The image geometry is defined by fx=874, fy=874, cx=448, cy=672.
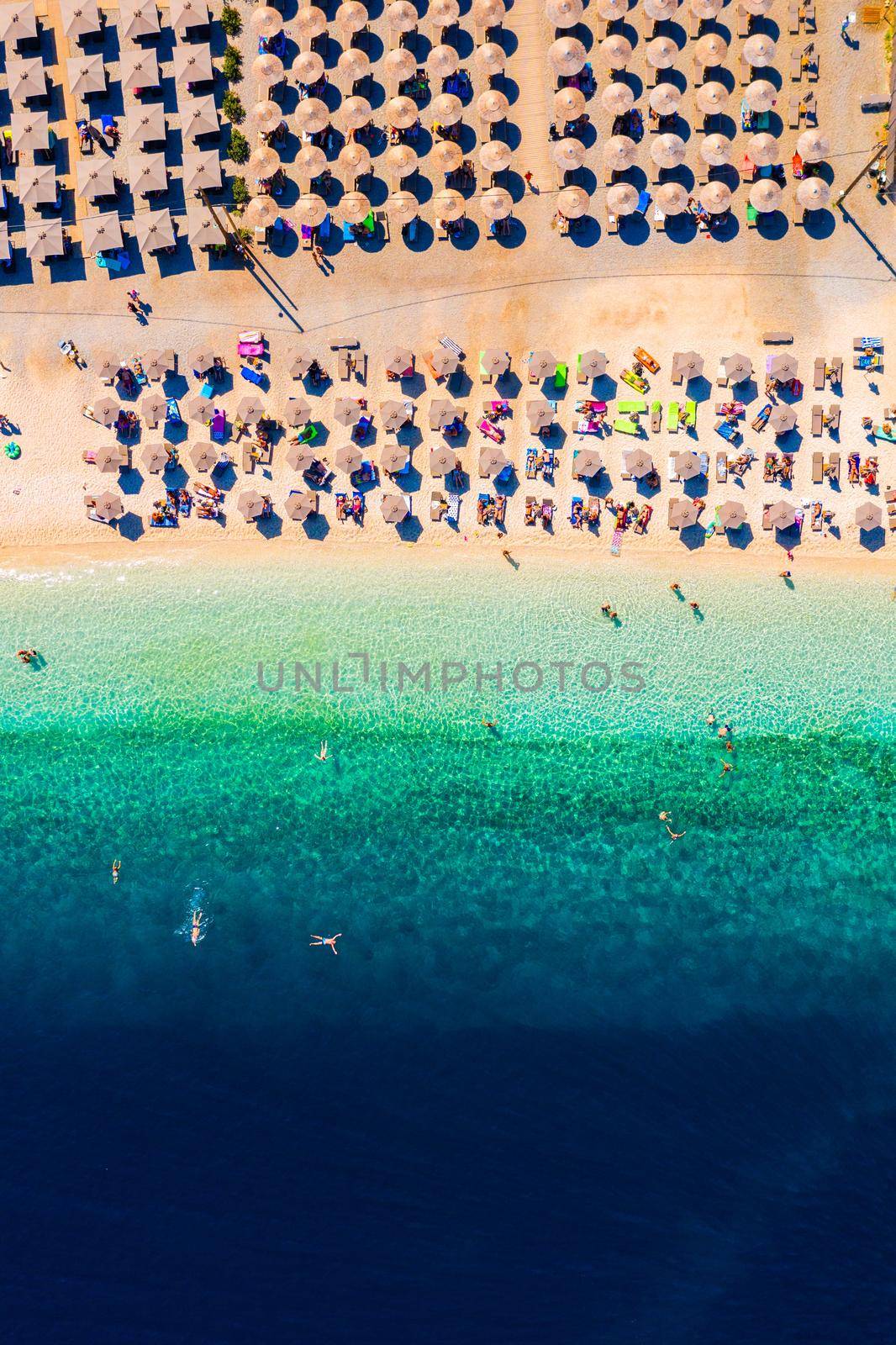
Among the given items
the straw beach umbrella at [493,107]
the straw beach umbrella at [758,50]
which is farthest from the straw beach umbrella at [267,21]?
the straw beach umbrella at [758,50]

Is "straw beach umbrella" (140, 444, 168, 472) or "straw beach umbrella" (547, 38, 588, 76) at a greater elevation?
"straw beach umbrella" (547, 38, 588, 76)

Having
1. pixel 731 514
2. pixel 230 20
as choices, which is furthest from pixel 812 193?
pixel 230 20

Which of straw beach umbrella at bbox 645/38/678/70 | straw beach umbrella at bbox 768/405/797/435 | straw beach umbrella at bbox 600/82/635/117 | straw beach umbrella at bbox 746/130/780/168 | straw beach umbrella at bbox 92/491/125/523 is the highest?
straw beach umbrella at bbox 645/38/678/70

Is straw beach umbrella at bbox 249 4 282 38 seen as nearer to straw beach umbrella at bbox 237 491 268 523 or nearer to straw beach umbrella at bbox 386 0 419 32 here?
straw beach umbrella at bbox 386 0 419 32

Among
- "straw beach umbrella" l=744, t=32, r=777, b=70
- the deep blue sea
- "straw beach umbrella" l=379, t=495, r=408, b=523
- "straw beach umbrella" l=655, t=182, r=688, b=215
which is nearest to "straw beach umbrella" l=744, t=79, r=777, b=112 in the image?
"straw beach umbrella" l=744, t=32, r=777, b=70

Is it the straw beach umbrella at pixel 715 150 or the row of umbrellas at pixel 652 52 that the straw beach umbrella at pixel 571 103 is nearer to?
the row of umbrellas at pixel 652 52

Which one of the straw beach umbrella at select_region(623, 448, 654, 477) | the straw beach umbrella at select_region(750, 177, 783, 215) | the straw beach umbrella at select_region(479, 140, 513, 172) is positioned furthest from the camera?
the straw beach umbrella at select_region(623, 448, 654, 477)

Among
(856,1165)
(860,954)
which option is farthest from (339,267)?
(856,1165)
